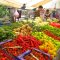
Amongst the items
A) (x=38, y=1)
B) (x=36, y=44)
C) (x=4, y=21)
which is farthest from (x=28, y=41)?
(x=38, y=1)

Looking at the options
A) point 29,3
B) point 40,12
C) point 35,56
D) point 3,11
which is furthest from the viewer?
point 40,12

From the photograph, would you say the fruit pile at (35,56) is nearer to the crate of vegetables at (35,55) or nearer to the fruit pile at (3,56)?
the crate of vegetables at (35,55)

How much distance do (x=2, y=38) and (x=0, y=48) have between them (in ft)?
2.27

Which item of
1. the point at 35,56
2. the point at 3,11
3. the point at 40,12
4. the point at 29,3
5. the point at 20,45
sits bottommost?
the point at 35,56

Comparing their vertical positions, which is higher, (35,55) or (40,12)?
(40,12)

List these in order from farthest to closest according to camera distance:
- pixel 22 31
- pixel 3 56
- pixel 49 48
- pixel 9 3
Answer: pixel 9 3 → pixel 22 31 → pixel 49 48 → pixel 3 56

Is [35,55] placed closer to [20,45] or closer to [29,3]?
[20,45]

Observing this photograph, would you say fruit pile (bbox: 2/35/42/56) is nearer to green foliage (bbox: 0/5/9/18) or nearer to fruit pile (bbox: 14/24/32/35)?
fruit pile (bbox: 14/24/32/35)

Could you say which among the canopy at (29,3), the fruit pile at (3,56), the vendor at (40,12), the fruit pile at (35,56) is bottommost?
the fruit pile at (35,56)

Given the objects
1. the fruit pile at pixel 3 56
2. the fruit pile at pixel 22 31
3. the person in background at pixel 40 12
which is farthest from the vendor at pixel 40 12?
the fruit pile at pixel 3 56

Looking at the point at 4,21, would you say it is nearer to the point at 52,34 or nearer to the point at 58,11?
the point at 52,34

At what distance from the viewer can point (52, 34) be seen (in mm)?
6547

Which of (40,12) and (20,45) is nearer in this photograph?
(20,45)

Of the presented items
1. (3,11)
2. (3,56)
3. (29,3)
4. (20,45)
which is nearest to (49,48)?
(20,45)
